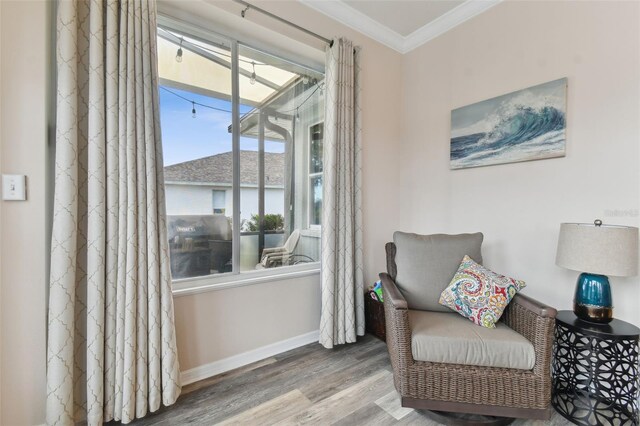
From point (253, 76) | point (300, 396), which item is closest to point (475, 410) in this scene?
point (300, 396)

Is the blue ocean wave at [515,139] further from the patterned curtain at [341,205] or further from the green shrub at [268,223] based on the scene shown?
the green shrub at [268,223]

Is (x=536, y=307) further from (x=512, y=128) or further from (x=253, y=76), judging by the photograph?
(x=253, y=76)

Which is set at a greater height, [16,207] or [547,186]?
[547,186]

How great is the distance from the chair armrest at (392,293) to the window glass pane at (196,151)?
1146 mm

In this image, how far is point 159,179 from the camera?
5.27ft

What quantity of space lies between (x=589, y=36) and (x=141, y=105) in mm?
2741

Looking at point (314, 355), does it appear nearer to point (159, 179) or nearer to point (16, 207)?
point (159, 179)

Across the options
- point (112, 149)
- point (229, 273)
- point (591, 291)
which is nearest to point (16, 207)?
point (112, 149)

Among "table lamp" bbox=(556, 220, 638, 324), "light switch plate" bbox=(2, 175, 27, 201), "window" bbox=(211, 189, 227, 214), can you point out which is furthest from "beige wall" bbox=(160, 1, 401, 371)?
"table lamp" bbox=(556, 220, 638, 324)

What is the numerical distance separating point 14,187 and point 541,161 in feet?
10.1

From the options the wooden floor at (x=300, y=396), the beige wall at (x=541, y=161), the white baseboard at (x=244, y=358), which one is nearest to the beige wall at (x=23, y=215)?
the wooden floor at (x=300, y=396)

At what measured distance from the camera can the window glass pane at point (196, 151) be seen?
76.5 inches

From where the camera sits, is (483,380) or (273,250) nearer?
(483,380)

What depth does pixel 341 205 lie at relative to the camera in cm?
233
